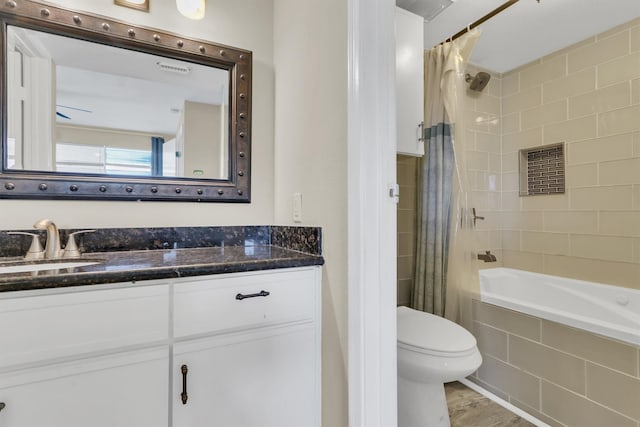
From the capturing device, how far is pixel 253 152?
1.52 metres

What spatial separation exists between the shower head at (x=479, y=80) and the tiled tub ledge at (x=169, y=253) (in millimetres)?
2043

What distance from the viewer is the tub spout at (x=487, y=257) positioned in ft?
8.04

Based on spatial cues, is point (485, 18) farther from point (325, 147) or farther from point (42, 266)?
point (42, 266)

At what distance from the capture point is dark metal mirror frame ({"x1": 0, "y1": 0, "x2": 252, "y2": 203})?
3.69 ft

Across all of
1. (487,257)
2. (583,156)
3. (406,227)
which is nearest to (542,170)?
(583,156)

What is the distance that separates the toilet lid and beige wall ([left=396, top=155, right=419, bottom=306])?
54 cm

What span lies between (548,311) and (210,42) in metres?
2.15

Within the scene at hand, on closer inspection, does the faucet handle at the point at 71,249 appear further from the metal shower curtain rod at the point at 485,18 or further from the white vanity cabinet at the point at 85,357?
the metal shower curtain rod at the point at 485,18

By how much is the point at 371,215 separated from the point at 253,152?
2.76 ft

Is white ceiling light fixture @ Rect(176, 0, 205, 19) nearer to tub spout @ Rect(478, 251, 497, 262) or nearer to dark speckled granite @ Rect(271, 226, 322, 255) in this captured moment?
dark speckled granite @ Rect(271, 226, 322, 255)

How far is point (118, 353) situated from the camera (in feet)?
2.64

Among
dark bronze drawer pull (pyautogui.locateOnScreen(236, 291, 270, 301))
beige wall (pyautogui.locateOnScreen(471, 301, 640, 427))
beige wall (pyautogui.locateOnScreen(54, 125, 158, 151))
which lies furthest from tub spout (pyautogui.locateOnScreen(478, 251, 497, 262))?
beige wall (pyautogui.locateOnScreen(54, 125, 158, 151))

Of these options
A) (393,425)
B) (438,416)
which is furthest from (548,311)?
(393,425)

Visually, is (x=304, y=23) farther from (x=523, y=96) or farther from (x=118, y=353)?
(x=523, y=96)
